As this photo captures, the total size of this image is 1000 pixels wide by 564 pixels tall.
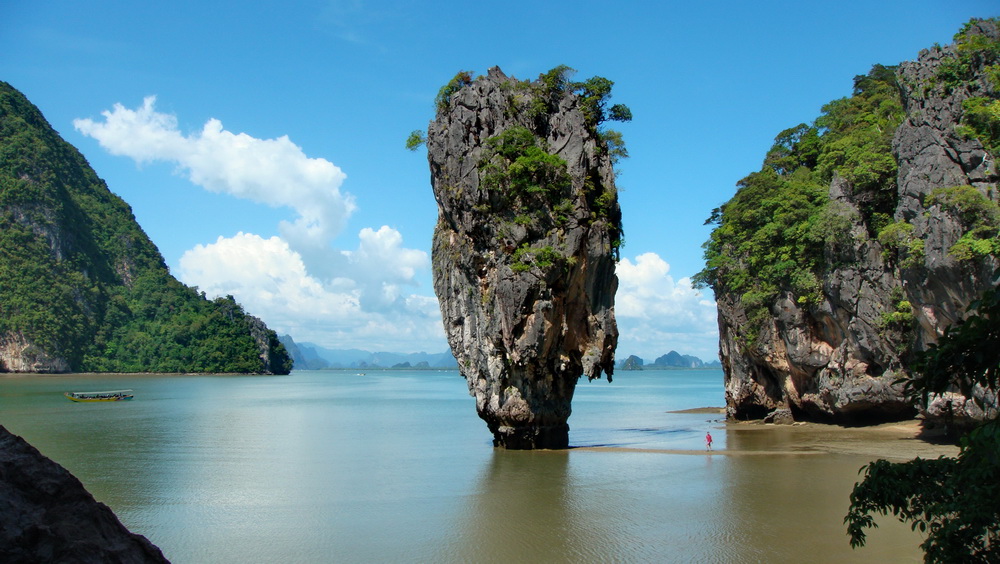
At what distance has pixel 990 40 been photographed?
78.8 feet

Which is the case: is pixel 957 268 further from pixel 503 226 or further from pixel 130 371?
pixel 130 371

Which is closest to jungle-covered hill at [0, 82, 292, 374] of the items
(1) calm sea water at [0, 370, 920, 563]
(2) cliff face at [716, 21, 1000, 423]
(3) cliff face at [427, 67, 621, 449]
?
(1) calm sea water at [0, 370, 920, 563]

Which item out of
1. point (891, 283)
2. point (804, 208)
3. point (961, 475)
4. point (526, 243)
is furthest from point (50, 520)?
point (804, 208)

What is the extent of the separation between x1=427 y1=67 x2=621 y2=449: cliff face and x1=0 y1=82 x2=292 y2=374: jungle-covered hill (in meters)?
104

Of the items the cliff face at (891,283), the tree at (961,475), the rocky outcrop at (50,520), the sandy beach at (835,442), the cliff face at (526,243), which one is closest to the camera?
the rocky outcrop at (50,520)

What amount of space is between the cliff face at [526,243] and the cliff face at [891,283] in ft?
32.3

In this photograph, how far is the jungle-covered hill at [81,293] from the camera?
353ft

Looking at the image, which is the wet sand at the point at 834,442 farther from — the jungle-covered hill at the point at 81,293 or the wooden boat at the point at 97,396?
the jungle-covered hill at the point at 81,293

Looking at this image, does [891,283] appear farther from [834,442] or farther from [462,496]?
[462,496]

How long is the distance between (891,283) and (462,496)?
18635 mm

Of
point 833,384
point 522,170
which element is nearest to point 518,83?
point 522,170

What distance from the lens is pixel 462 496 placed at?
1920 centimetres

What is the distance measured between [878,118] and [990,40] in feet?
27.4

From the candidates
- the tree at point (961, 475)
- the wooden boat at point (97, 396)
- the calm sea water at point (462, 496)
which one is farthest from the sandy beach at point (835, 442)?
the wooden boat at point (97, 396)
